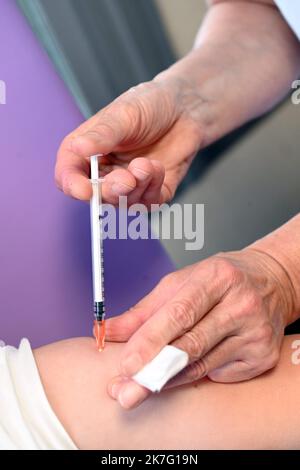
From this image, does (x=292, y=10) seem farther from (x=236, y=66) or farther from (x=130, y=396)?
(x=130, y=396)

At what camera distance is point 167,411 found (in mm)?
786

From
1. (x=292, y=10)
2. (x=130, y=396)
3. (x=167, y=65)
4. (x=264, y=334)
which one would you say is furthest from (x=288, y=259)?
(x=167, y=65)

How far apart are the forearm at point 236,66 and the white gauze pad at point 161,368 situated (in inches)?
25.1

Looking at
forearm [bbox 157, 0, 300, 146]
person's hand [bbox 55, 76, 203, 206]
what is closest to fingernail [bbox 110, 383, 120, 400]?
person's hand [bbox 55, 76, 203, 206]

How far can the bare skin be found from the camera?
0.77 meters

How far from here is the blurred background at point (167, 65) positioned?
1.30m

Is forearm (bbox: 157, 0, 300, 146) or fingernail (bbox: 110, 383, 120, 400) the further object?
forearm (bbox: 157, 0, 300, 146)

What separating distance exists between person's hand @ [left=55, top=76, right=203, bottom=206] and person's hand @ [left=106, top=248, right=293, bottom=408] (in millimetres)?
155

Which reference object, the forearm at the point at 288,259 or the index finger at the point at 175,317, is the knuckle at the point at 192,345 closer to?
the index finger at the point at 175,317

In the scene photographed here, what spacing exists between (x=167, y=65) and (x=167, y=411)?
2.87 feet

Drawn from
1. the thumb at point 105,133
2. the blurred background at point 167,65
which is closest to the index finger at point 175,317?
the thumb at point 105,133

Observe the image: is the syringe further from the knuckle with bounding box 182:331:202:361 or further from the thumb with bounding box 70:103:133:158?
the knuckle with bounding box 182:331:202:361
